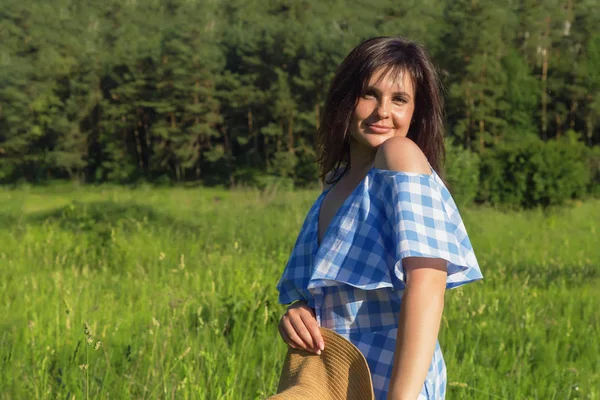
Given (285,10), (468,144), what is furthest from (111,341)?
(285,10)

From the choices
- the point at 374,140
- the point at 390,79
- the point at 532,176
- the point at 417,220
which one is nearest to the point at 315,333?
the point at 417,220

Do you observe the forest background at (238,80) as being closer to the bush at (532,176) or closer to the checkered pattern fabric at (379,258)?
the bush at (532,176)

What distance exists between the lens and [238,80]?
40.0 meters

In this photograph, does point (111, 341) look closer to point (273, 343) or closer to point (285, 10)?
point (273, 343)

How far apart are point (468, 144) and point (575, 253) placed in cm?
2699

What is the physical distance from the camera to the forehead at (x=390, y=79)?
4.85 ft

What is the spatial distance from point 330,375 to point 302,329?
0.42 feet

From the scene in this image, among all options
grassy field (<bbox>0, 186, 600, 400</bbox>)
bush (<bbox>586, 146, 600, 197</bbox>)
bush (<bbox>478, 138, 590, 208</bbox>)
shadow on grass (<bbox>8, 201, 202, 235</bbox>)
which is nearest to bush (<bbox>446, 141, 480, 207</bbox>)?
bush (<bbox>478, 138, 590, 208</bbox>)

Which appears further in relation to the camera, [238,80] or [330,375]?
[238,80]

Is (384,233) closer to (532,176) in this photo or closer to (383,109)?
(383,109)

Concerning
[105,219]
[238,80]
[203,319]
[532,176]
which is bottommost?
[532,176]

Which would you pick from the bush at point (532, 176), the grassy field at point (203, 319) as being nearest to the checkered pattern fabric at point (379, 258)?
the grassy field at point (203, 319)

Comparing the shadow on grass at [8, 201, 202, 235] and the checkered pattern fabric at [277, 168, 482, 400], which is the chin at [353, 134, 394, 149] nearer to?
the checkered pattern fabric at [277, 168, 482, 400]

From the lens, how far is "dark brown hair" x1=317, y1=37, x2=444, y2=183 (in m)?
1.49
